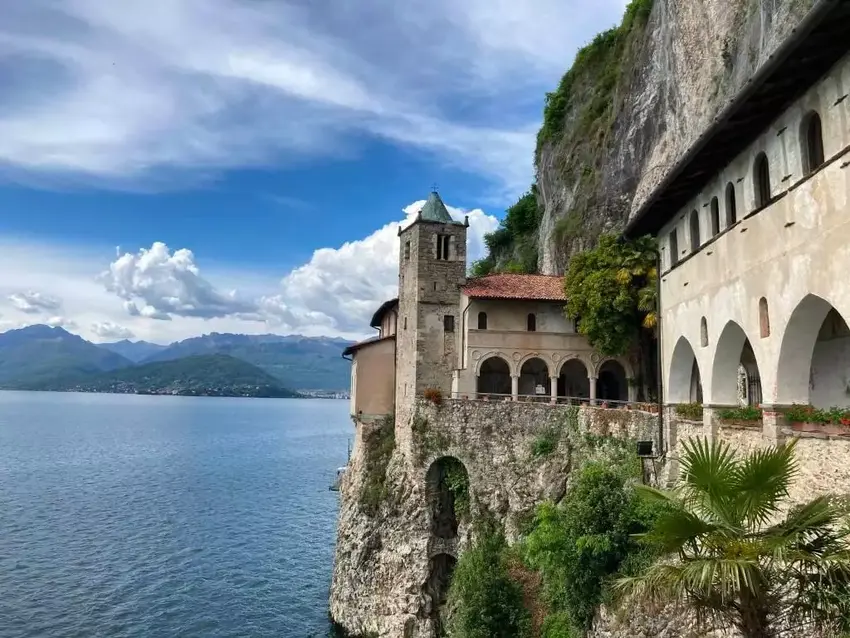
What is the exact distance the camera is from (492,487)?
31.1 metres

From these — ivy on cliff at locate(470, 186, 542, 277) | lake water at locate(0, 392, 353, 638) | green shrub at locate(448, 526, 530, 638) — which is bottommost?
lake water at locate(0, 392, 353, 638)

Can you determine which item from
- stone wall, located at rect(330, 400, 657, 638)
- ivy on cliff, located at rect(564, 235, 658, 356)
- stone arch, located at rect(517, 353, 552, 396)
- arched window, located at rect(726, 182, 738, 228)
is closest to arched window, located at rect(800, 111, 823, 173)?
arched window, located at rect(726, 182, 738, 228)

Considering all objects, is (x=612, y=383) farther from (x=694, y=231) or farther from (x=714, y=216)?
(x=714, y=216)

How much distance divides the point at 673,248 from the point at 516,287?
12.1 m

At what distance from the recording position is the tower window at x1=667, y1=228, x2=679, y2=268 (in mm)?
24281

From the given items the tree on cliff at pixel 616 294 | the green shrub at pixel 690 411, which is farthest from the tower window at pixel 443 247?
the green shrub at pixel 690 411

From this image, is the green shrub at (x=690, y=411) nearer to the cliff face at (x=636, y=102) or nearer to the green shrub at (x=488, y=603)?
the green shrub at (x=488, y=603)

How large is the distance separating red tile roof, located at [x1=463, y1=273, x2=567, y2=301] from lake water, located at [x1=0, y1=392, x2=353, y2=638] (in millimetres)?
19575

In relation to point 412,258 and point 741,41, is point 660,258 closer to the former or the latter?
point 741,41

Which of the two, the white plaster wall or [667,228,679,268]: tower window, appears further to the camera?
[667,228,679,268]: tower window

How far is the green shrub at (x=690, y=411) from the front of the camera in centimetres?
2066

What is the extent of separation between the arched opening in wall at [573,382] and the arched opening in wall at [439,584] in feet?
39.0

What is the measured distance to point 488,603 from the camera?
25.6m

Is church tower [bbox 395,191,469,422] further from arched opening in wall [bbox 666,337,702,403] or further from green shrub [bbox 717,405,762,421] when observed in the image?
green shrub [bbox 717,405,762,421]
